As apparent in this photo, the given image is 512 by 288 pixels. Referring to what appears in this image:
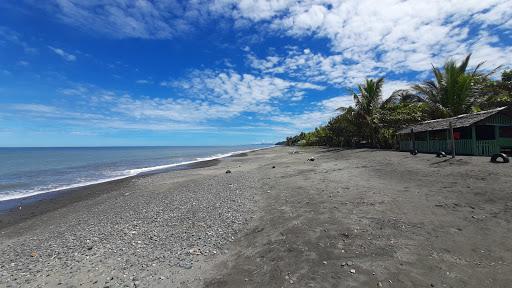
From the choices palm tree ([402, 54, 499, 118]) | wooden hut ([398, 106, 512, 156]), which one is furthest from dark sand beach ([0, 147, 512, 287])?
palm tree ([402, 54, 499, 118])

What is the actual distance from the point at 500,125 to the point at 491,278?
1633 centimetres

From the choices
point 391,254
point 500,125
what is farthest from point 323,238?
point 500,125

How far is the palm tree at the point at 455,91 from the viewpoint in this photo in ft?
78.1

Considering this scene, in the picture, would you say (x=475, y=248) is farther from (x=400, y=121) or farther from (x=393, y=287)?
(x=400, y=121)

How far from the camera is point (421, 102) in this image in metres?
28.2

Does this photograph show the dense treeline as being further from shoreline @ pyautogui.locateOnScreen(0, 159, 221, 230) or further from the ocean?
shoreline @ pyautogui.locateOnScreen(0, 159, 221, 230)

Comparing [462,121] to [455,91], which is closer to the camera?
[462,121]

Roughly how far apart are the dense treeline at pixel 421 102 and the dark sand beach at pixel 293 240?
57.8ft

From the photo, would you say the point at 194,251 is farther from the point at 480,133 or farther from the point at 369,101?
the point at 369,101

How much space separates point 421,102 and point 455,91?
4.14m

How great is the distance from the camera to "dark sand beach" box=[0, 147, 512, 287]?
427 cm

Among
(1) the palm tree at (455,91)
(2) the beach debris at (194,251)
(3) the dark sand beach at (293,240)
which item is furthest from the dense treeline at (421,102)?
(2) the beach debris at (194,251)

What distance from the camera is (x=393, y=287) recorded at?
3750 millimetres

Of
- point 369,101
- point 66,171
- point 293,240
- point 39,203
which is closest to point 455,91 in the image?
point 369,101
